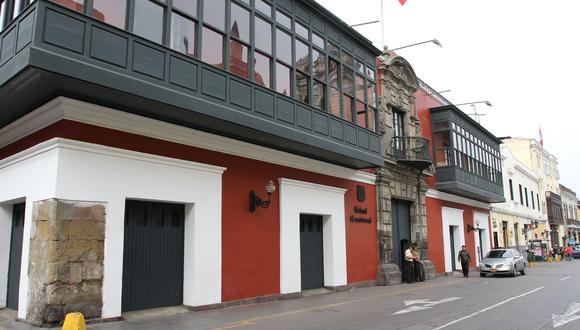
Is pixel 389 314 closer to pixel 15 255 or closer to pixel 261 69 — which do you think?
pixel 261 69

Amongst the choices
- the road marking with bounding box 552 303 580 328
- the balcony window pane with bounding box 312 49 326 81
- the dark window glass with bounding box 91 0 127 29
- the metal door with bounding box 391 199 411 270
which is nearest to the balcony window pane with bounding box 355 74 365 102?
the balcony window pane with bounding box 312 49 326 81

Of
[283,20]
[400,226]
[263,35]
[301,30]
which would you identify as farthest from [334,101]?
[400,226]

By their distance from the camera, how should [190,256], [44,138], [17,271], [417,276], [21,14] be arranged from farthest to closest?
[417,276] → [190,256] → [17,271] → [44,138] → [21,14]

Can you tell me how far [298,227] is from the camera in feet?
47.6

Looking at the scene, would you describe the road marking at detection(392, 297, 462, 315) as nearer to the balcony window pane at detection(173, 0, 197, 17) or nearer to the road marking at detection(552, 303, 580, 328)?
the road marking at detection(552, 303, 580, 328)

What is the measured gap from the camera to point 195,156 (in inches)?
453

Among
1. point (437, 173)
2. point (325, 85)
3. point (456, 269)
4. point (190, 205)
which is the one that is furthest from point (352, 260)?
point (456, 269)

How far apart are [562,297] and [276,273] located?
8225 mm

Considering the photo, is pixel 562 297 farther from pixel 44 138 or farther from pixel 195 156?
pixel 44 138

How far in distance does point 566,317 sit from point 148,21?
10661mm

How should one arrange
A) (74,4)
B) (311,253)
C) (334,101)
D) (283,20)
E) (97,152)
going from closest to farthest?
(74,4) < (97,152) < (283,20) < (334,101) < (311,253)

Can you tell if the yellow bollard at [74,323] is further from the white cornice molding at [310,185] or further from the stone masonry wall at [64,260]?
the white cornice molding at [310,185]

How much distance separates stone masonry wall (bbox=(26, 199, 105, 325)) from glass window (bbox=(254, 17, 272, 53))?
5.89m

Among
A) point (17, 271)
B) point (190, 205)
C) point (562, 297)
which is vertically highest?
point (190, 205)
